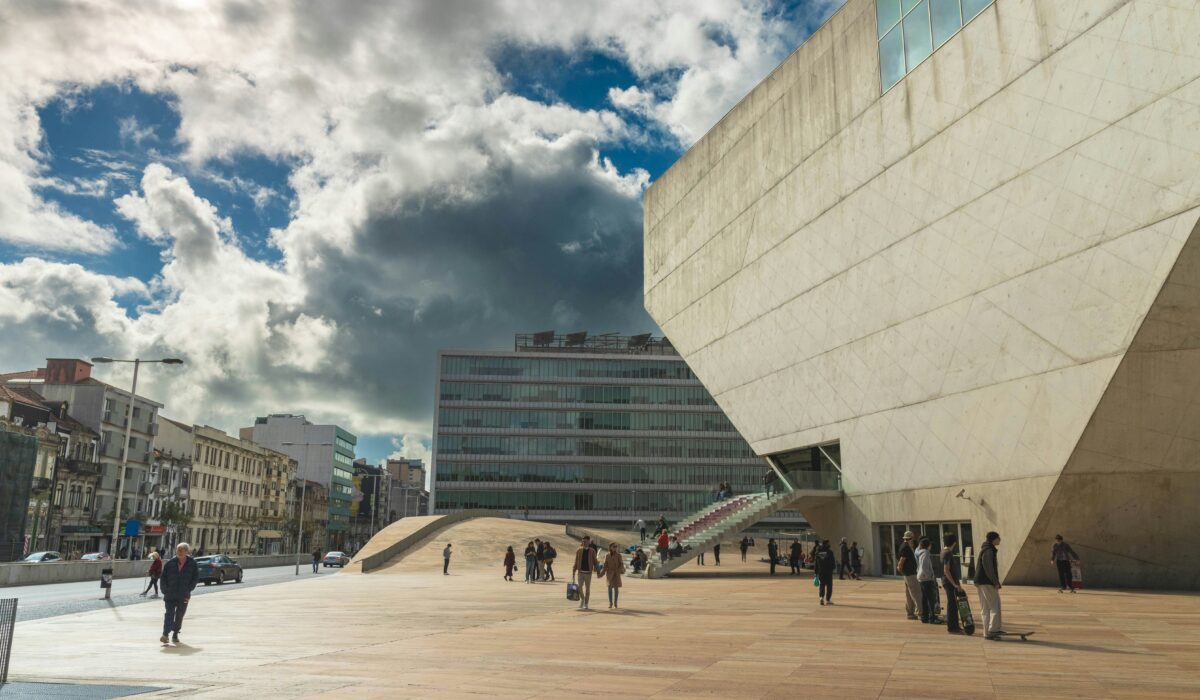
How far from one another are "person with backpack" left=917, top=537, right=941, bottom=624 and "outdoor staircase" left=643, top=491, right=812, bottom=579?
1945cm

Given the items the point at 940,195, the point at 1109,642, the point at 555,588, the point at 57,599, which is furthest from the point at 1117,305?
the point at 57,599

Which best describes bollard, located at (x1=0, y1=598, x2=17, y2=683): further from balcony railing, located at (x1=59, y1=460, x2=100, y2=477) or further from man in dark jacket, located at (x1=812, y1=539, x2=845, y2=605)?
balcony railing, located at (x1=59, y1=460, x2=100, y2=477)

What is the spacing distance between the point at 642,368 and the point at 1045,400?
79.9 m

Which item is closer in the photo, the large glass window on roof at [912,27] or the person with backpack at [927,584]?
the person with backpack at [927,584]

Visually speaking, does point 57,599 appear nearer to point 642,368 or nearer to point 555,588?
point 555,588

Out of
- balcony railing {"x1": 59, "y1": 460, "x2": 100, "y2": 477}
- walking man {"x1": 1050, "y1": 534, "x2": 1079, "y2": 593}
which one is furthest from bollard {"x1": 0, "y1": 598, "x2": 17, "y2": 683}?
balcony railing {"x1": 59, "y1": 460, "x2": 100, "y2": 477}

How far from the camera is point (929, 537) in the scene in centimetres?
2891

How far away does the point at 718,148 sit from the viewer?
43031mm

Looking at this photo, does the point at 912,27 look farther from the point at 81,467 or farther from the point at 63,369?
the point at 63,369

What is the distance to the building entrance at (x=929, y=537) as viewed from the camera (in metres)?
26.6

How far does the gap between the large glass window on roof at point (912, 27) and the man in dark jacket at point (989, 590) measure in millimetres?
19624

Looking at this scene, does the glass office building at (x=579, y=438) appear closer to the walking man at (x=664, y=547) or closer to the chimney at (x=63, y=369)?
the chimney at (x=63, y=369)

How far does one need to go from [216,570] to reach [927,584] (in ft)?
107

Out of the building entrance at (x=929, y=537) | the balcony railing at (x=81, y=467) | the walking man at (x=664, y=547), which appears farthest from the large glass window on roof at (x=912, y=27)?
the balcony railing at (x=81, y=467)
